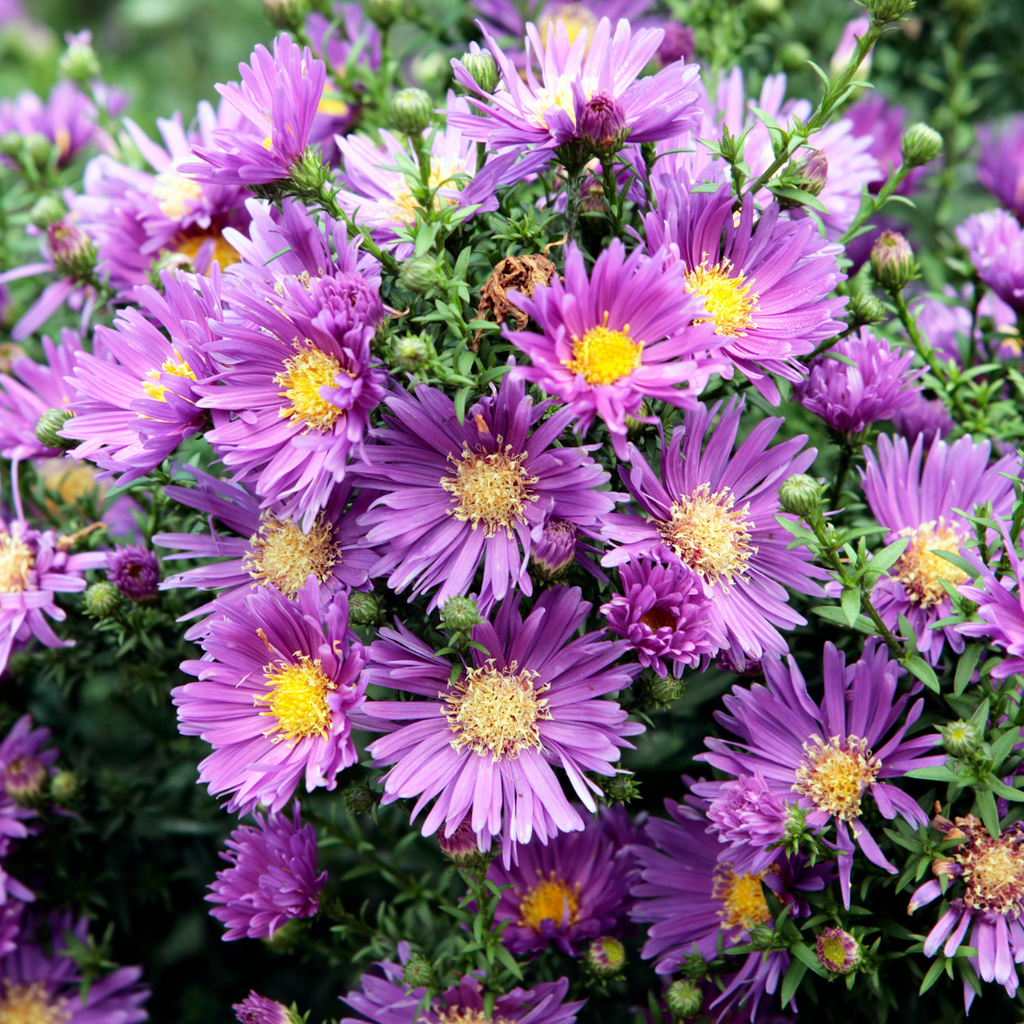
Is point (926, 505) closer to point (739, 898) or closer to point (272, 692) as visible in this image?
point (739, 898)

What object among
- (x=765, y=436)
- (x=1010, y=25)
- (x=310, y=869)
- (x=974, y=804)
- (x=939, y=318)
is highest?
(x=1010, y=25)

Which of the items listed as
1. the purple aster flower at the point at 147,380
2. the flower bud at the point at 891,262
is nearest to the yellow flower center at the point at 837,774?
the flower bud at the point at 891,262

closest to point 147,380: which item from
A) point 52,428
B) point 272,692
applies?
point 52,428

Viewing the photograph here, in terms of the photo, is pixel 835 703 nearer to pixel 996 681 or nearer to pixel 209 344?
pixel 996 681

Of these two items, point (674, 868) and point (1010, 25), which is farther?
→ point (1010, 25)

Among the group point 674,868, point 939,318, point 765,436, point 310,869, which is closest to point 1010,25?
point 939,318

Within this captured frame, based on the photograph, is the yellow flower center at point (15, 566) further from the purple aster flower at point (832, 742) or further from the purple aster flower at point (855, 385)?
the purple aster flower at point (855, 385)
